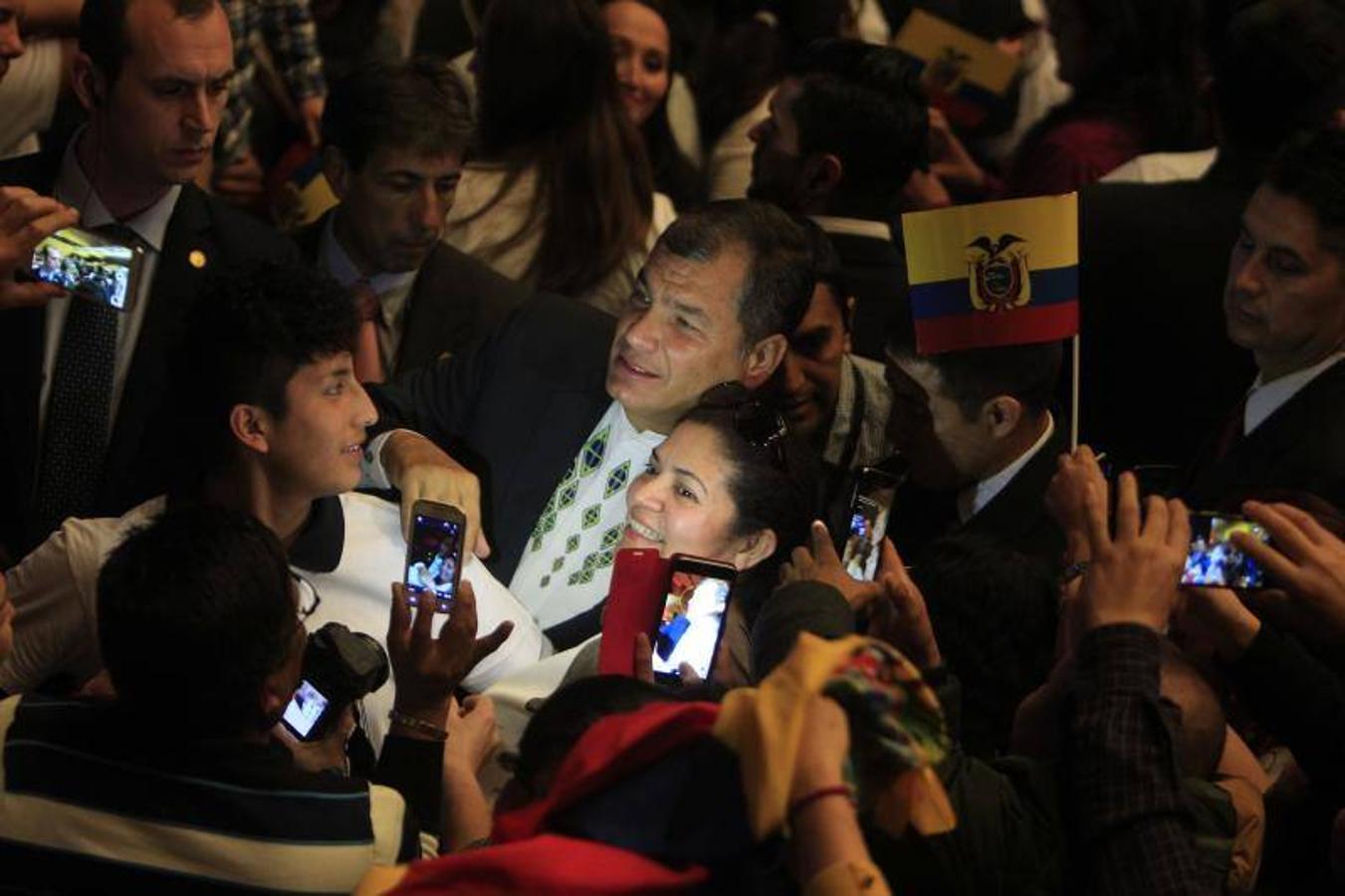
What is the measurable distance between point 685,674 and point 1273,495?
3.43ft

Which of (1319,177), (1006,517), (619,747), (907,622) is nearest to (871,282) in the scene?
(1006,517)

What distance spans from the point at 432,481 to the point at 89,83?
1.24m

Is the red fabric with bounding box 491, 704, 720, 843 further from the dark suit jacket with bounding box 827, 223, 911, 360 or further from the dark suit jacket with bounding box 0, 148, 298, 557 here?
the dark suit jacket with bounding box 827, 223, 911, 360

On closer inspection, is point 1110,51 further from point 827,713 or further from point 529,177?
point 827,713

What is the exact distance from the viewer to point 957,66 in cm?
635

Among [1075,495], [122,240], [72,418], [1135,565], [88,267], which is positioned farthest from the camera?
[72,418]

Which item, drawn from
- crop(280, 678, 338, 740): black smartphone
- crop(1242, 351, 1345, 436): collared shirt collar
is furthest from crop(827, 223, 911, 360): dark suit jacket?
crop(280, 678, 338, 740): black smartphone

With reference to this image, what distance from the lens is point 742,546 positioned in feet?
12.7

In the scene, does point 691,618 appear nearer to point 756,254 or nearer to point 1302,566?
point 1302,566

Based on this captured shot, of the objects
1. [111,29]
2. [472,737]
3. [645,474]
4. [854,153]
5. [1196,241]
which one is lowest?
[472,737]

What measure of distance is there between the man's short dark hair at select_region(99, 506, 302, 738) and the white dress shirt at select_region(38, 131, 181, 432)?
1491mm

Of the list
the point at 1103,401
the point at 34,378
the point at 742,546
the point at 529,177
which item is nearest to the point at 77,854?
the point at 742,546

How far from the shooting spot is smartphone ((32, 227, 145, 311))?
404 centimetres

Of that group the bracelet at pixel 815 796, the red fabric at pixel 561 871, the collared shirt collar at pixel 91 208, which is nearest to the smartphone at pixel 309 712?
the red fabric at pixel 561 871
